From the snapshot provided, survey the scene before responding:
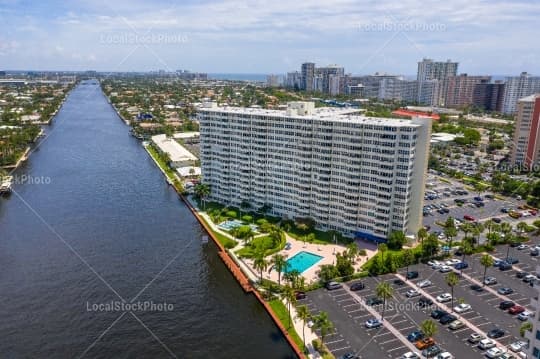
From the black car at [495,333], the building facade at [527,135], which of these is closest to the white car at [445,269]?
the black car at [495,333]

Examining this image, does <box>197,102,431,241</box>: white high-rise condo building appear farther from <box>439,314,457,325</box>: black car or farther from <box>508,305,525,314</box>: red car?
<box>508,305,525,314</box>: red car

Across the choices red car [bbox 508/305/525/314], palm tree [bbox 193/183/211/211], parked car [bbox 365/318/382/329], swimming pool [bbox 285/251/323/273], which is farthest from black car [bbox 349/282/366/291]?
palm tree [bbox 193/183/211/211]

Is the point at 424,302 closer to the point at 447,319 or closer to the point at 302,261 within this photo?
the point at 447,319

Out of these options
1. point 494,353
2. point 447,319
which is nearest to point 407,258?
point 447,319

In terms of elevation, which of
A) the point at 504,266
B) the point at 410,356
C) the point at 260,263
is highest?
the point at 260,263

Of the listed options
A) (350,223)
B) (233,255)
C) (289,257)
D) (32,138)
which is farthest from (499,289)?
(32,138)
